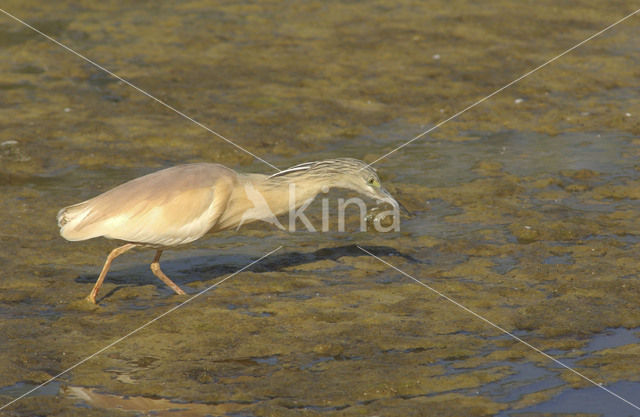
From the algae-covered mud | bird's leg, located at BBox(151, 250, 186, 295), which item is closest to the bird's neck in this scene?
the algae-covered mud

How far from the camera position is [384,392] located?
6273 millimetres

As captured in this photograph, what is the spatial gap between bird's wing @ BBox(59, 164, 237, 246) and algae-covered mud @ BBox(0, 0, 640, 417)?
538mm

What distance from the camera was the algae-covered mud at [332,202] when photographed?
21.3ft

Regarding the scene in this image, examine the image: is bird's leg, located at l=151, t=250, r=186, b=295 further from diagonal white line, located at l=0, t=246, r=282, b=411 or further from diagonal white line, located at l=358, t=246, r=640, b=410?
diagonal white line, located at l=358, t=246, r=640, b=410

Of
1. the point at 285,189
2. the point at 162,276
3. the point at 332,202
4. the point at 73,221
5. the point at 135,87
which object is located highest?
the point at 135,87

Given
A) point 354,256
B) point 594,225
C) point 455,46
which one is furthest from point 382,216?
point 455,46

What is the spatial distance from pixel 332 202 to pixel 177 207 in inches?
114

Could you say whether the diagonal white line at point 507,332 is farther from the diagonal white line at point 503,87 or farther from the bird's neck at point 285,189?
the diagonal white line at point 503,87

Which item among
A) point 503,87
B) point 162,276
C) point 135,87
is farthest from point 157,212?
point 503,87

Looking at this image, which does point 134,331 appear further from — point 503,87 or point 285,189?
point 503,87

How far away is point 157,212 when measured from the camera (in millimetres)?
7801

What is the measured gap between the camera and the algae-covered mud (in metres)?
6.50

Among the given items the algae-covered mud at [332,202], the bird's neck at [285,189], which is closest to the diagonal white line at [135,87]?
the algae-covered mud at [332,202]

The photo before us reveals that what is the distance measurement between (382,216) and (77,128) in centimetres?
426
